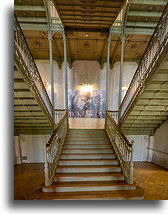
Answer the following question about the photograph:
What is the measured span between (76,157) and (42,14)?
521cm

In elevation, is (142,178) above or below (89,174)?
below

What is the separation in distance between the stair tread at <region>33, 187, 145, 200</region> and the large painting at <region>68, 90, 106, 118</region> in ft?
16.6

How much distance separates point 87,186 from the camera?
2793 millimetres

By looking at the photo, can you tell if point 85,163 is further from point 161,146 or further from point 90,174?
point 161,146

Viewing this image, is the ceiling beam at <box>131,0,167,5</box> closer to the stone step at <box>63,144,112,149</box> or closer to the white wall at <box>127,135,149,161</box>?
the stone step at <box>63,144,112,149</box>

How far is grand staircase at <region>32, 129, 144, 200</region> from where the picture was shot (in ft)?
8.71

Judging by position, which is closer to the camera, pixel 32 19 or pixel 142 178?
pixel 142 178

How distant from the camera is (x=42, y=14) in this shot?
4.44m

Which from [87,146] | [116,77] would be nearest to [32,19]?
[87,146]

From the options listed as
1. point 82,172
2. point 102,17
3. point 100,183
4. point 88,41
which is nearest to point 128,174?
point 100,183

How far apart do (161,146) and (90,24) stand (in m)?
5.97

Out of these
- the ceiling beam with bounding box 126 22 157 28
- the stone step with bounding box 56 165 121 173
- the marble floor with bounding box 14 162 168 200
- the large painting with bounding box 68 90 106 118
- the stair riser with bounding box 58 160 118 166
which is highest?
the ceiling beam with bounding box 126 22 157 28

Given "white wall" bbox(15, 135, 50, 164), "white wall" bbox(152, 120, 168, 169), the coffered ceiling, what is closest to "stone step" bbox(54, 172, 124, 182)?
"white wall" bbox(15, 135, 50, 164)

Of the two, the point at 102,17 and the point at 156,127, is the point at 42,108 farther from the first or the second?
the point at 156,127
